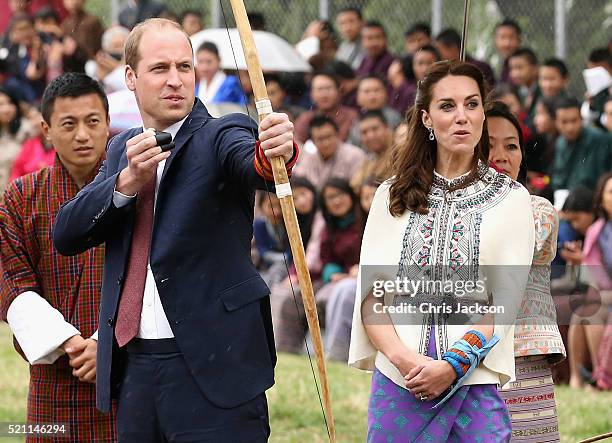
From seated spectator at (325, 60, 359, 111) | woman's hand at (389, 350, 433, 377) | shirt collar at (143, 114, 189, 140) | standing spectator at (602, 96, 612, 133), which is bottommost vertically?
woman's hand at (389, 350, 433, 377)

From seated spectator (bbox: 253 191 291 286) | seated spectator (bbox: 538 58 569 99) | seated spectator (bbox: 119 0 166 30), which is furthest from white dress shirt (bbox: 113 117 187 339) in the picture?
seated spectator (bbox: 119 0 166 30)

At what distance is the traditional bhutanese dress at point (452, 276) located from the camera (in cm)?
388

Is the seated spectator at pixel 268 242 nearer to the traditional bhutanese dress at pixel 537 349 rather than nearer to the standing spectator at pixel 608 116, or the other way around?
the standing spectator at pixel 608 116

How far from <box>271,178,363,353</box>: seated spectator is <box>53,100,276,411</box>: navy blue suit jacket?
16.3ft

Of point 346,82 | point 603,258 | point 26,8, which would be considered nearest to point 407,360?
point 603,258

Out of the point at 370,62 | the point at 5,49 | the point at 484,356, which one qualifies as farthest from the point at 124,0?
the point at 484,356

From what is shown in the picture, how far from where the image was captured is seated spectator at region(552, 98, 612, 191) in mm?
8578

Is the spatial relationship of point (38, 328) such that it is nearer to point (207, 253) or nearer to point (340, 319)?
point (207, 253)

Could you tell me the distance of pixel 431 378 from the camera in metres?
3.79

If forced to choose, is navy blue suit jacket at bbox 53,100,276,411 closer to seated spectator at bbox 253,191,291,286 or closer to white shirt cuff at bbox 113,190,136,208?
white shirt cuff at bbox 113,190,136,208

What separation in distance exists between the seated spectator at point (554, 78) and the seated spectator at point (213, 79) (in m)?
2.41

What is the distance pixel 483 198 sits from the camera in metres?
3.97

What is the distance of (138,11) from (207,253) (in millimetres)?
8392

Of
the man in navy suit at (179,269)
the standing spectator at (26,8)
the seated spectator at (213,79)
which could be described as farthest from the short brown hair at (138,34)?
the standing spectator at (26,8)
